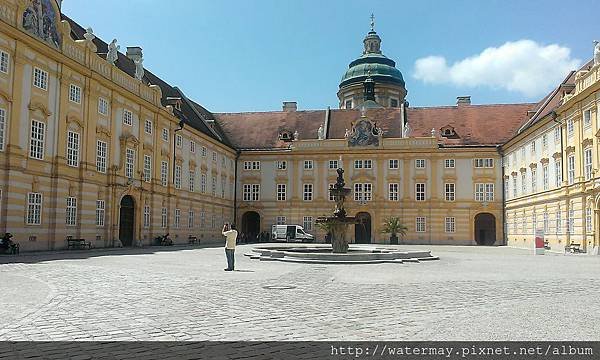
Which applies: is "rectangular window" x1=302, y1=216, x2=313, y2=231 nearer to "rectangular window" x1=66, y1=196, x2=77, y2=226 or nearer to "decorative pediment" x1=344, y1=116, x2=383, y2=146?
"decorative pediment" x1=344, y1=116, x2=383, y2=146

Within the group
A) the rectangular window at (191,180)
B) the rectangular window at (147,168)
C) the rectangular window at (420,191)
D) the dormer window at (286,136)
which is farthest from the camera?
the dormer window at (286,136)

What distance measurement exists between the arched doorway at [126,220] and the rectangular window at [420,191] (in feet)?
96.7

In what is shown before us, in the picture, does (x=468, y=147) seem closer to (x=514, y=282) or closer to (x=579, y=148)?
(x=579, y=148)

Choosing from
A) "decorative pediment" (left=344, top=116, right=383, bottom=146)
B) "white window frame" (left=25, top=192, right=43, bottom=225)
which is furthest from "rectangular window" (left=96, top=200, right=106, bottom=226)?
"decorative pediment" (left=344, top=116, right=383, bottom=146)

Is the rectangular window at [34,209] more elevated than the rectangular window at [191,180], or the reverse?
the rectangular window at [191,180]

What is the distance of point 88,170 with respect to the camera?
3198cm

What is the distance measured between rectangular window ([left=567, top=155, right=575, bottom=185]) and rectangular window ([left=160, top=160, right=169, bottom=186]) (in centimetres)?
2862

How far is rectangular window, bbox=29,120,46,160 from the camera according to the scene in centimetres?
2769

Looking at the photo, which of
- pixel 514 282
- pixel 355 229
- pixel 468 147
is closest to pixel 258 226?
pixel 355 229

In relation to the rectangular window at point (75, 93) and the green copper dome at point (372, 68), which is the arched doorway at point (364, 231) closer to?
the green copper dome at point (372, 68)

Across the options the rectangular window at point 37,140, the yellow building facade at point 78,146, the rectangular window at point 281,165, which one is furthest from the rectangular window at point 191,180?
the rectangular window at point 37,140

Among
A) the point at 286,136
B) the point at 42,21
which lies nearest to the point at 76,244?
the point at 42,21

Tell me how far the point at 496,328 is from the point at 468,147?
1911 inches

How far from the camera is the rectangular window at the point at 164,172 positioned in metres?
41.5
